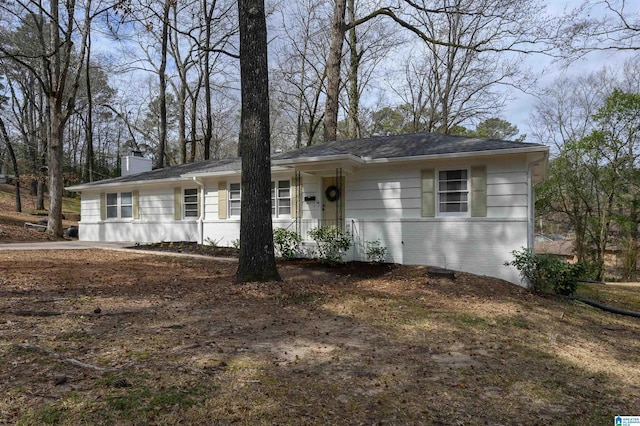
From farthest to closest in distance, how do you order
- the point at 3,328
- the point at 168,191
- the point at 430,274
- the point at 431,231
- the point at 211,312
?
1. the point at 168,191
2. the point at 431,231
3. the point at 430,274
4. the point at 211,312
5. the point at 3,328

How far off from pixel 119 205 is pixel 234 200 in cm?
591

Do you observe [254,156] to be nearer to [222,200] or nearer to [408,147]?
[408,147]

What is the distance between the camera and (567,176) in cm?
1819

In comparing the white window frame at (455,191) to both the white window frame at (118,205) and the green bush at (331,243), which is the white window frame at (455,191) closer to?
the green bush at (331,243)

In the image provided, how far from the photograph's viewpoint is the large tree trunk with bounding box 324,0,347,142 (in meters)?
15.0

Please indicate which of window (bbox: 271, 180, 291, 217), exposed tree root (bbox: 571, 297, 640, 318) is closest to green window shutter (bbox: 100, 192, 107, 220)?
window (bbox: 271, 180, 291, 217)

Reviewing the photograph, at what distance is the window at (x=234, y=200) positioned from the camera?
1214 centimetres

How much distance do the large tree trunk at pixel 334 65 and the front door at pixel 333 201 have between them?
5.30 metres

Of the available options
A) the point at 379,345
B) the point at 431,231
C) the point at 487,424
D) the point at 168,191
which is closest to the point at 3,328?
the point at 379,345

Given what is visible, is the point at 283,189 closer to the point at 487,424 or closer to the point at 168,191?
the point at 168,191

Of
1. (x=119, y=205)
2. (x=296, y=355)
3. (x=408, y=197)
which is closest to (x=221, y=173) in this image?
(x=408, y=197)

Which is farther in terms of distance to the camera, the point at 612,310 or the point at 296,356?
the point at 612,310

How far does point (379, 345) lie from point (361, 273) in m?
4.69

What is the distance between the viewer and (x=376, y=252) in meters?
9.71
